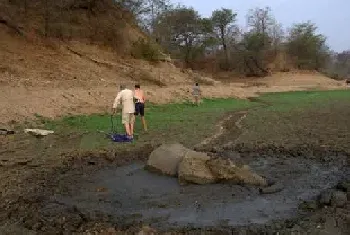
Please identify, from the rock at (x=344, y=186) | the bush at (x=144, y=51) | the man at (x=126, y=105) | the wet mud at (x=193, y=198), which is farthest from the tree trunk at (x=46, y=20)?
the rock at (x=344, y=186)

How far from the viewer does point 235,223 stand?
700 centimetres

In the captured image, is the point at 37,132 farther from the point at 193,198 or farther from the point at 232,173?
the point at 193,198

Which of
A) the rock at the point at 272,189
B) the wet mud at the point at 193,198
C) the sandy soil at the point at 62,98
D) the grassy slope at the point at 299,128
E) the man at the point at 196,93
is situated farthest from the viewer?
the man at the point at 196,93

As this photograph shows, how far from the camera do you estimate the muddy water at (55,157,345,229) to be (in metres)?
7.22

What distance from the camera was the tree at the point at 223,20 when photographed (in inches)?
2213

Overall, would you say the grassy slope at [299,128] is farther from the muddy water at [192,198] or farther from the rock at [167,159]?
the rock at [167,159]

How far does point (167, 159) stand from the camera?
1016cm

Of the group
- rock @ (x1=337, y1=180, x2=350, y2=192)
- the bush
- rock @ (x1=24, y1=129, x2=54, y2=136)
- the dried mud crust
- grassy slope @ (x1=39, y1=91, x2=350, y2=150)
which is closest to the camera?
the dried mud crust

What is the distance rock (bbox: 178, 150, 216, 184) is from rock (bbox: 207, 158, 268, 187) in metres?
0.12

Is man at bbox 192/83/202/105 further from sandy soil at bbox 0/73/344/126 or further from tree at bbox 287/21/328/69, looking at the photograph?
tree at bbox 287/21/328/69

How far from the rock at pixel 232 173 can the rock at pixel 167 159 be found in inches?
36.1

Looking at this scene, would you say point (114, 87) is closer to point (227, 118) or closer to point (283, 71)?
point (227, 118)

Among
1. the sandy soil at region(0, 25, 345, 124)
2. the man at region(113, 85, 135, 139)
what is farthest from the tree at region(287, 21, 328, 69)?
the man at region(113, 85, 135, 139)

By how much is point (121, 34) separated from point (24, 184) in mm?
23599
